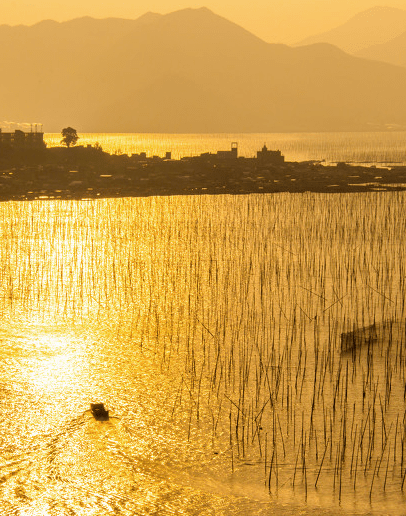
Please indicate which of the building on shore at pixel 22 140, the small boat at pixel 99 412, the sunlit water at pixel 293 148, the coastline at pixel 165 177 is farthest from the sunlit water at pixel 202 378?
the sunlit water at pixel 293 148

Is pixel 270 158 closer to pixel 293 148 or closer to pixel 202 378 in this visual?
pixel 202 378

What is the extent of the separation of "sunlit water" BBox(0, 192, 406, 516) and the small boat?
0.24ft

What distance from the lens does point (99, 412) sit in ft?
28.7

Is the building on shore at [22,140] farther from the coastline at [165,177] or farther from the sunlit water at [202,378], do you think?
the sunlit water at [202,378]

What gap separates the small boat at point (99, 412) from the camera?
874cm

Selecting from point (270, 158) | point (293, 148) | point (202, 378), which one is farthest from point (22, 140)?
point (293, 148)

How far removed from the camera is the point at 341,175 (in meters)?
37.8

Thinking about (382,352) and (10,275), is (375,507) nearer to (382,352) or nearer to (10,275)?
(382,352)

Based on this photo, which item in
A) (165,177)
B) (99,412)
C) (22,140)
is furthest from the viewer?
(22,140)

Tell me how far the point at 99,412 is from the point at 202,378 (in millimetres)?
1812

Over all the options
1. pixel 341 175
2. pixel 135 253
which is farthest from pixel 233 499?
pixel 341 175

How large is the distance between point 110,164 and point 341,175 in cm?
1236

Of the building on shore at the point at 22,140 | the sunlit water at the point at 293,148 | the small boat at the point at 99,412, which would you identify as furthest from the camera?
the sunlit water at the point at 293,148

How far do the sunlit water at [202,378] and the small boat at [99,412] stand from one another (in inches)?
2.8
